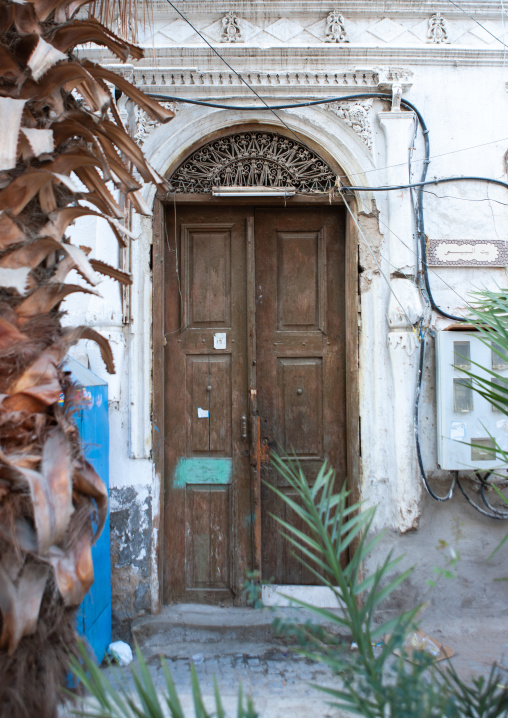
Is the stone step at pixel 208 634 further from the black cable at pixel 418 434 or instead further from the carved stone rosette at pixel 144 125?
the carved stone rosette at pixel 144 125

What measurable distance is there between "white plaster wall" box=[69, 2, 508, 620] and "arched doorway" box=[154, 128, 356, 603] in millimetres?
181

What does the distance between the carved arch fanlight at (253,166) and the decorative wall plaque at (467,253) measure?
838 mm

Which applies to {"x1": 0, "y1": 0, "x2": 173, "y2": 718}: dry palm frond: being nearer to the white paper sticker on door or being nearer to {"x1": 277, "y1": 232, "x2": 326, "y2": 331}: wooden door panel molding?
the white paper sticker on door

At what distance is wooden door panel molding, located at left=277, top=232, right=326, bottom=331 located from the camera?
369 centimetres

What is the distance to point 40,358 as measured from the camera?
156cm

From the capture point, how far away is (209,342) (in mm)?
3668

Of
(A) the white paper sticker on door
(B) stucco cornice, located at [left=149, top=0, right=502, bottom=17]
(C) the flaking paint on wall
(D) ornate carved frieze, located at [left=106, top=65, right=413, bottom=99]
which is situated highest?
(B) stucco cornice, located at [left=149, top=0, right=502, bottom=17]

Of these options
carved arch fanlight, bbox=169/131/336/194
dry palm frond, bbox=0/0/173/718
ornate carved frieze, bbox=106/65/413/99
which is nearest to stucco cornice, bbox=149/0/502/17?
ornate carved frieze, bbox=106/65/413/99

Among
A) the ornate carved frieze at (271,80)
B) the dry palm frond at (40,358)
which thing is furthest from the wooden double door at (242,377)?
the dry palm frond at (40,358)

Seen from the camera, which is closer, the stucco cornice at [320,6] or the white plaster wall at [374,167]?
the white plaster wall at [374,167]

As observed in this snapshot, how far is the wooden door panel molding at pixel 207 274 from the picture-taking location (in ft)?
12.1

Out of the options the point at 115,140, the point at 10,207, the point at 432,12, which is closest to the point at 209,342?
the point at 115,140

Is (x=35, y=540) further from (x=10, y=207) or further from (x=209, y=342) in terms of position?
(x=209, y=342)

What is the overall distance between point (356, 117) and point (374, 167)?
0.36 meters
